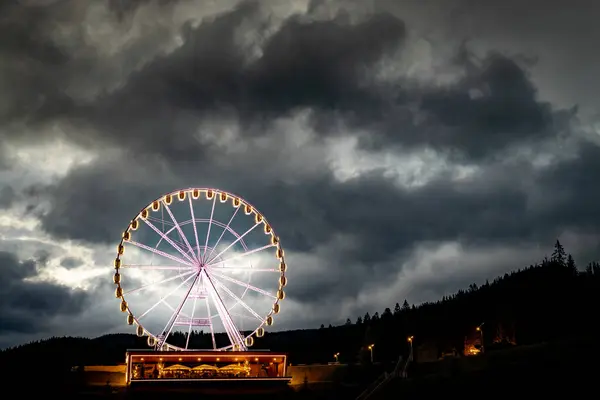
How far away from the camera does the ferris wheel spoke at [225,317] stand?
61500 mm

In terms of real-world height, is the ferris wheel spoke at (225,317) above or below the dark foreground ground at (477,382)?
above

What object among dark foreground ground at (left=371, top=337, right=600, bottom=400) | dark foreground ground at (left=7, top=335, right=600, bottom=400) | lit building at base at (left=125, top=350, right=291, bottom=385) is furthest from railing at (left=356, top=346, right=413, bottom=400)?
lit building at base at (left=125, top=350, right=291, bottom=385)

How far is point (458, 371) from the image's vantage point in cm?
5534

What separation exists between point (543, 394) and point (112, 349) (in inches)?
5292

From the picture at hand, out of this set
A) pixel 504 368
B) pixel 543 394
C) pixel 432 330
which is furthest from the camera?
pixel 432 330

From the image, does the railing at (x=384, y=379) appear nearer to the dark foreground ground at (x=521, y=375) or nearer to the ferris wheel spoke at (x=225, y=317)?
the dark foreground ground at (x=521, y=375)

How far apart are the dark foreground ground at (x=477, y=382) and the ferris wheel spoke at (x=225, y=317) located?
4.53 m

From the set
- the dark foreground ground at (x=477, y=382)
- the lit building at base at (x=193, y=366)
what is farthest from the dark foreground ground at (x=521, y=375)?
the lit building at base at (x=193, y=366)

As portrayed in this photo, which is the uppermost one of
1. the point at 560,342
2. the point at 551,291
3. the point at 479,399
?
the point at 551,291

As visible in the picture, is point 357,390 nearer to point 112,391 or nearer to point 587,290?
point 112,391

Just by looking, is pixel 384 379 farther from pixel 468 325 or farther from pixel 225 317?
pixel 468 325

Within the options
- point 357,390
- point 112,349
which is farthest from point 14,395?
point 112,349

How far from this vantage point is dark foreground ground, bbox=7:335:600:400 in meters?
47.9

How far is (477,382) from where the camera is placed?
5266 centimetres
